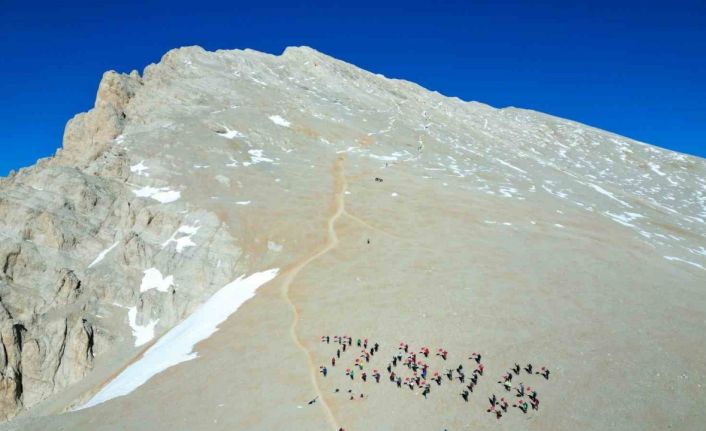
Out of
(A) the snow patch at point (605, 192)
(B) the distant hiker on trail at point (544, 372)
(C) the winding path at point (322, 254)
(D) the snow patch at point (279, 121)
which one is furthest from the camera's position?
(D) the snow patch at point (279, 121)

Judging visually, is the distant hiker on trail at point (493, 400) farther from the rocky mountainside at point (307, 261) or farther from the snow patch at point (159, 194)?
the snow patch at point (159, 194)

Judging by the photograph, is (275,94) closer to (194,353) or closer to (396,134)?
(396,134)

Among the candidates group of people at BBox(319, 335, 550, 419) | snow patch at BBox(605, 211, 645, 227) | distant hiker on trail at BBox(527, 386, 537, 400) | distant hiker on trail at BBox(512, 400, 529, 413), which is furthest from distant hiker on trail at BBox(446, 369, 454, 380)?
snow patch at BBox(605, 211, 645, 227)

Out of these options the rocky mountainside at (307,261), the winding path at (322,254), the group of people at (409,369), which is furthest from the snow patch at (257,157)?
the group of people at (409,369)

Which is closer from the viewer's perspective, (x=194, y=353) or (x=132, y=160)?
(x=194, y=353)

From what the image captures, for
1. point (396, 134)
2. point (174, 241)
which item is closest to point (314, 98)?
point (396, 134)

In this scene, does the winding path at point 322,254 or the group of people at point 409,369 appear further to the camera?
the group of people at point 409,369

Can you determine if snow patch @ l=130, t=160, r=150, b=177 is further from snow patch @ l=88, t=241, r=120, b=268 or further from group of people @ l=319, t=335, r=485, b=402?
group of people @ l=319, t=335, r=485, b=402
